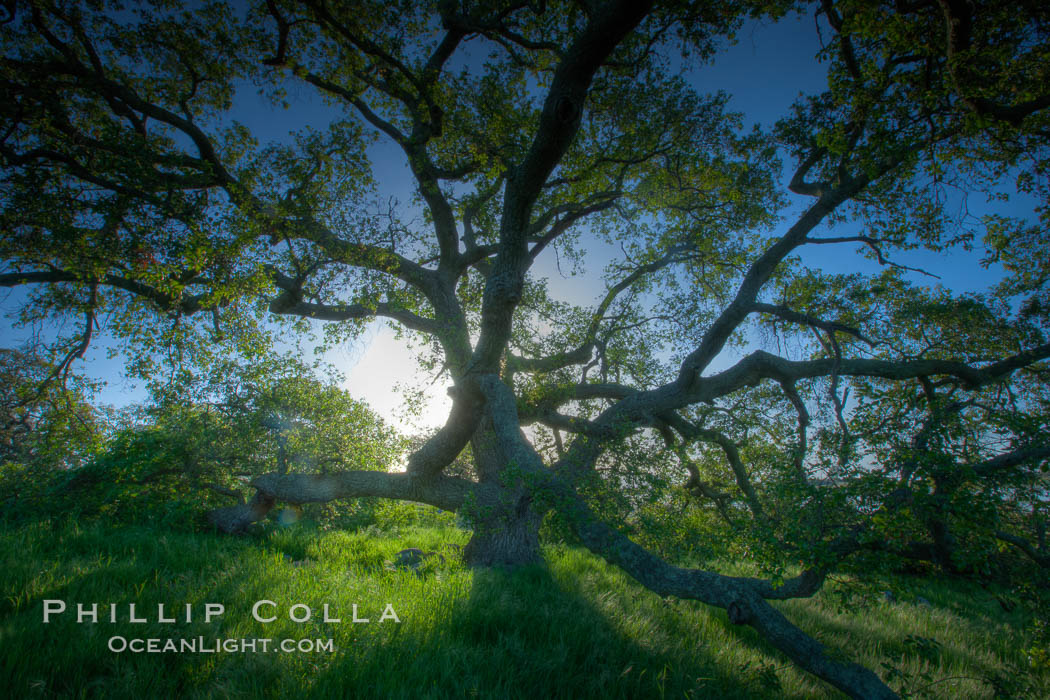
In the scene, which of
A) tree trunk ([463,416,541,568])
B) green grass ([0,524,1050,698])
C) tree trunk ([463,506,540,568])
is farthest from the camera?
tree trunk ([463,506,540,568])

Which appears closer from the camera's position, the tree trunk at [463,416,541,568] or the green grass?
the green grass

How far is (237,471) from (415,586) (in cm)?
639

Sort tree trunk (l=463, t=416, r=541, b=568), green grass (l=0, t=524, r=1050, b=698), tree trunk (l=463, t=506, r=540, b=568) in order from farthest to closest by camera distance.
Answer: tree trunk (l=463, t=506, r=540, b=568) < tree trunk (l=463, t=416, r=541, b=568) < green grass (l=0, t=524, r=1050, b=698)

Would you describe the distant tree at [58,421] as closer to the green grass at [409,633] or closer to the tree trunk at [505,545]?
the green grass at [409,633]

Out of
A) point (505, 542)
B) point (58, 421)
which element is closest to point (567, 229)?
point (505, 542)

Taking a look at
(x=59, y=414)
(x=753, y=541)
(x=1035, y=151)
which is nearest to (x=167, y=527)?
(x=59, y=414)

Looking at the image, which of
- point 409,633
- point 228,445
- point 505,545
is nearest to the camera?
point 409,633

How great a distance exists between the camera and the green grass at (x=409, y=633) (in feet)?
8.86

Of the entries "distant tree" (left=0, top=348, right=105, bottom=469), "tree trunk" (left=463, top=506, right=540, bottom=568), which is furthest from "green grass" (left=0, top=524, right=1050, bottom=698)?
"distant tree" (left=0, top=348, right=105, bottom=469)

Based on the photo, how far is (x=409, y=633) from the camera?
3.54 meters

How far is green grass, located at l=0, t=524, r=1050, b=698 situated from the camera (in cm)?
270

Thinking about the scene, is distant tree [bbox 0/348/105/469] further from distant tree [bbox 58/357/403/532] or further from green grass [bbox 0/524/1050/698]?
green grass [bbox 0/524/1050/698]

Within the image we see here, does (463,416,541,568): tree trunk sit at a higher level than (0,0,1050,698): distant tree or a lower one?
lower

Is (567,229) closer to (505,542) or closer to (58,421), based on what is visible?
(505,542)
